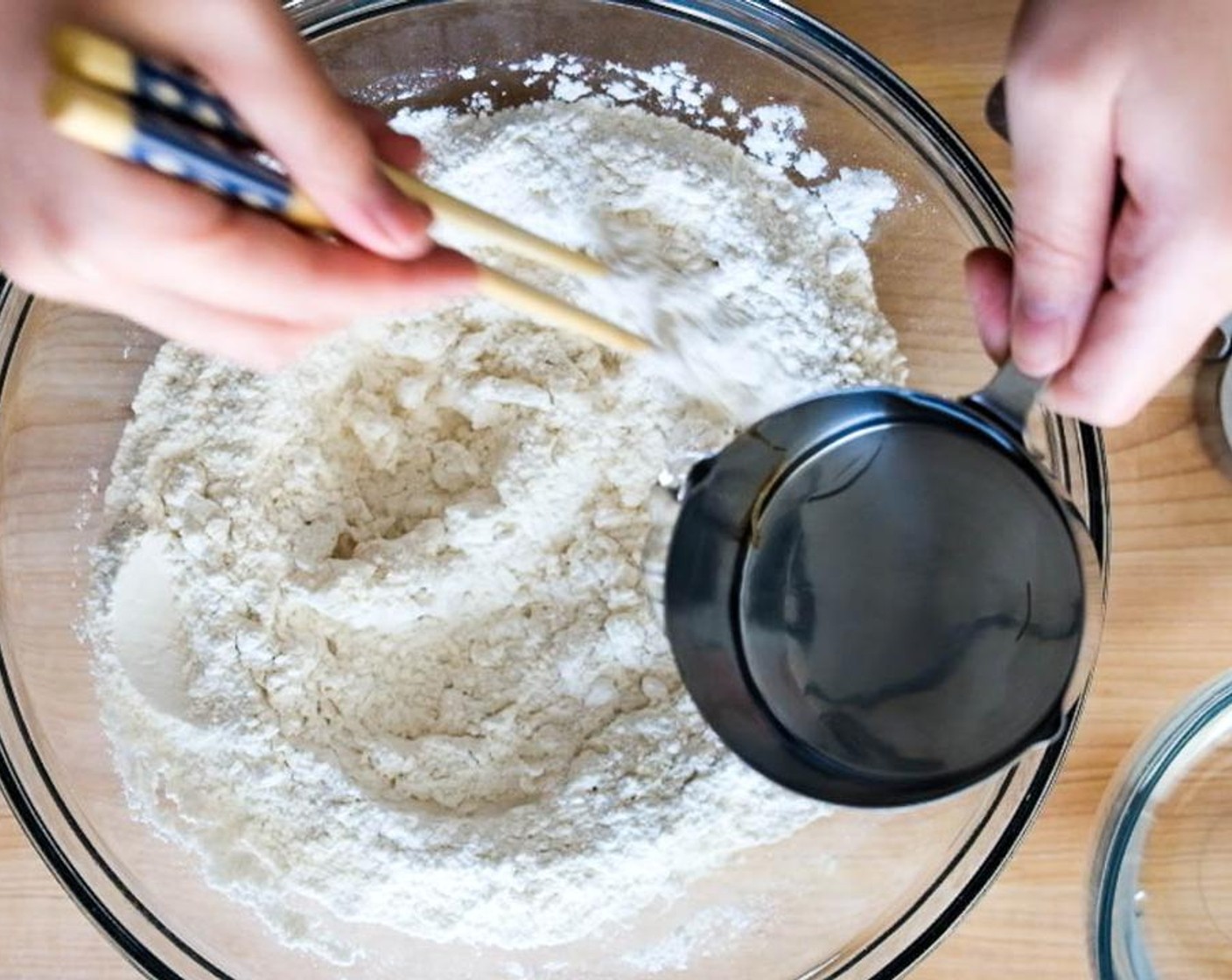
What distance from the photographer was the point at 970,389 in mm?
878

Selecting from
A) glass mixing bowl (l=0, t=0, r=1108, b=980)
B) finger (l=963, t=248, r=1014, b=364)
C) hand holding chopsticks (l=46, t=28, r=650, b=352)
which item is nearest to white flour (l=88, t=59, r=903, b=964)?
glass mixing bowl (l=0, t=0, r=1108, b=980)

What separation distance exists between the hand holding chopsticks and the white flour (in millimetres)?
237

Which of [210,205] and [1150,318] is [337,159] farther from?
[1150,318]

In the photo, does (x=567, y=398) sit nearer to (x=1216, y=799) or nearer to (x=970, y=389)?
(x=970, y=389)

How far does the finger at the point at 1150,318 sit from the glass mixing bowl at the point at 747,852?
182mm

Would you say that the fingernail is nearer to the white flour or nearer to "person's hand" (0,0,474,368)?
"person's hand" (0,0,474,368)

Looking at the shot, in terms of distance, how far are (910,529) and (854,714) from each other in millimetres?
114

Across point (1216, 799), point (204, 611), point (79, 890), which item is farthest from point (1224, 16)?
point (79, 890)

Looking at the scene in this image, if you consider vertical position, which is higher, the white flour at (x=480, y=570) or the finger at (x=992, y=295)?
the finger at (x=992, y=295)

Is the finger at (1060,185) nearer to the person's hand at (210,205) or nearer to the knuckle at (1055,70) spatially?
the knuckle at (1055,70)

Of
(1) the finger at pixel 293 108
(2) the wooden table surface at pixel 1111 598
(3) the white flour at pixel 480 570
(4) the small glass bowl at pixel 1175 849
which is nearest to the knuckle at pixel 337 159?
(1) the finger at pixel 293 108

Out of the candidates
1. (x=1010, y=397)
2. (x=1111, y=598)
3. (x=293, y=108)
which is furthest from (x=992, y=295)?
(x=293, y=108)

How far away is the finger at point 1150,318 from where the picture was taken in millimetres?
617

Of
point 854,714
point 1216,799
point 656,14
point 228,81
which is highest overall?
point 228,81
